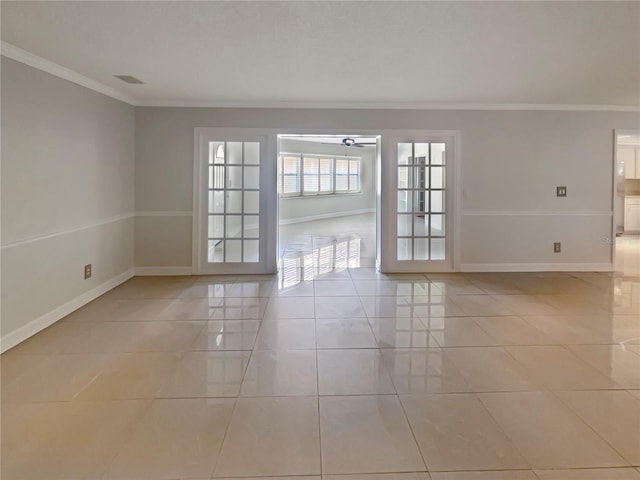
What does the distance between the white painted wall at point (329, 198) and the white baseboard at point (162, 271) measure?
554 centimetres

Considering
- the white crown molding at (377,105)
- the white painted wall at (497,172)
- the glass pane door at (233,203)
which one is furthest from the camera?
the glass pane door at (233,203)

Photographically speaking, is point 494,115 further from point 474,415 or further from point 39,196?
point 39,196

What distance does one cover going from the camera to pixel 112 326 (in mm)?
3336

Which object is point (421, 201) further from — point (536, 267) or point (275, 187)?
point (275, 187)

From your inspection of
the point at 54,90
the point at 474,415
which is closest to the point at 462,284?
the point at 474,415

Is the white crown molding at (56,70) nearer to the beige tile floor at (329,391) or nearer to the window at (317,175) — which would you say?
the beige tile floor at (329,391)

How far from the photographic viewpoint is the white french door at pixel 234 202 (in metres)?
5.09

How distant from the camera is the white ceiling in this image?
2434 mm

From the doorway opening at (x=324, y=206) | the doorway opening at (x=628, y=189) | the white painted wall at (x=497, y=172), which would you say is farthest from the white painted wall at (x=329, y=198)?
the doorway opening at (x=628, y=189)

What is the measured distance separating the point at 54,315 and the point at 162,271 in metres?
1.71

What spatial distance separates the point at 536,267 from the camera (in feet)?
17.5

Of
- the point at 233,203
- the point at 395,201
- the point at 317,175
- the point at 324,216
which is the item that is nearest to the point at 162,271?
the point at 233,203

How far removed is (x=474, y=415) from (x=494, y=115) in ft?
14.0

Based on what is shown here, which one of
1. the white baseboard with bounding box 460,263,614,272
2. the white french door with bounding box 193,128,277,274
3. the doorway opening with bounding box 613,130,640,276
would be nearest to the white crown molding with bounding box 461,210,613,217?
the white baseboard with bounding box 460,263,614,272
